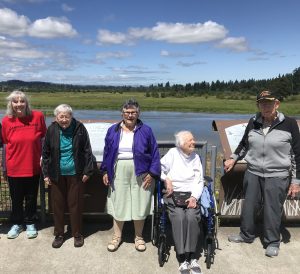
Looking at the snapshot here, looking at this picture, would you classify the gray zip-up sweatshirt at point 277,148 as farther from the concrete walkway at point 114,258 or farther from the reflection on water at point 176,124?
the reflection on water at point 176,124

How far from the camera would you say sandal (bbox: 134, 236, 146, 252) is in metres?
4.92

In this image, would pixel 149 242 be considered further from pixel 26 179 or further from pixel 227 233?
pixel 26 179

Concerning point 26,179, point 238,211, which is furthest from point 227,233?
point 26,179

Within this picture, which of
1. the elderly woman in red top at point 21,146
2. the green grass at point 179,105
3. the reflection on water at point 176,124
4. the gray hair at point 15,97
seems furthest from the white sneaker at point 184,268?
the green grass at point 179,105

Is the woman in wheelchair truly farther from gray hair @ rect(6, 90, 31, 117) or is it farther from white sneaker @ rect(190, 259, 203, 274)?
gray hair @ rect(6, 90, 31, 117)

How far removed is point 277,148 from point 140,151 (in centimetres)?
164

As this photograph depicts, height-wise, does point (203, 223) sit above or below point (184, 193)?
below

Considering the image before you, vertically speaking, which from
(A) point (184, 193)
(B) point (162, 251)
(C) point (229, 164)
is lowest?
(B) point (162, 251)

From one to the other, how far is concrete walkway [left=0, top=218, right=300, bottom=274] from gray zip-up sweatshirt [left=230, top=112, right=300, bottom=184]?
3.27 feet

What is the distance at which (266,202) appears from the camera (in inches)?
195

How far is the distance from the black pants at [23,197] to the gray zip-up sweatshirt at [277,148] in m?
2.83

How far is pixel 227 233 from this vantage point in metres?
5.51

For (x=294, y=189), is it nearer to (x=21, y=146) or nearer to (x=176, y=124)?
(x=21, y=146)

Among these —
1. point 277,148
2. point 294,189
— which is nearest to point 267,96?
point 277,148
